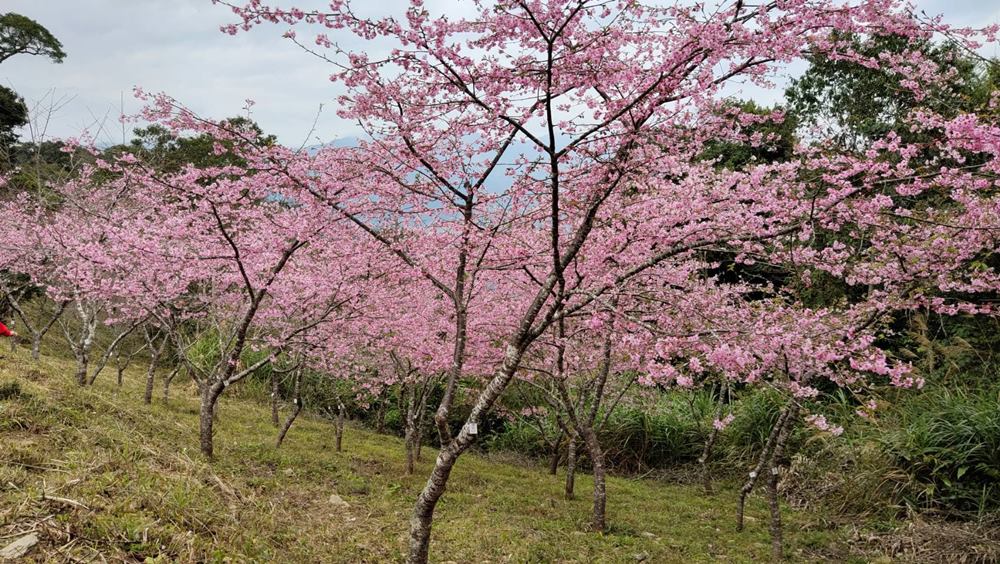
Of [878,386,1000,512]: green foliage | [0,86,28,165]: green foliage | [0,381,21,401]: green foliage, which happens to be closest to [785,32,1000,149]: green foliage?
[878,386,1000,512]: green foliage

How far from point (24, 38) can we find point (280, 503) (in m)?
27.7

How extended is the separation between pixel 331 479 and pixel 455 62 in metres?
5.56

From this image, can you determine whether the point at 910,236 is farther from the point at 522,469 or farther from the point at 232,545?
the point at 522,469

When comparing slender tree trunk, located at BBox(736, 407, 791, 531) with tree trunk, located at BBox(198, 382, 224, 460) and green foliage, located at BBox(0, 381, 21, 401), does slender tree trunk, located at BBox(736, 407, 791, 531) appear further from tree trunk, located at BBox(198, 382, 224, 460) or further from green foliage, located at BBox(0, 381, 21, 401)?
green foliage, located at BBox(0, 381, 21, 401)

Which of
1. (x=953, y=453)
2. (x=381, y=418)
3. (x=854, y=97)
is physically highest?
(x=854, y=97)

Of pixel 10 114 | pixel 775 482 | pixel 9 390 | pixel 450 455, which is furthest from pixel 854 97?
pixel 10 114

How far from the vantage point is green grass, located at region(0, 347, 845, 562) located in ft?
11.7

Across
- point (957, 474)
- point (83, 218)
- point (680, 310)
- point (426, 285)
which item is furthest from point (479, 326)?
point (83, 218)

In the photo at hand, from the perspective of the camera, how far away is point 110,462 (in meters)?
4.34

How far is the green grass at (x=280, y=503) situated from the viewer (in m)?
3.56

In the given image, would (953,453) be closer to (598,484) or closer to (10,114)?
(598,484)

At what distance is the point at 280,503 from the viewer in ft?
18.8

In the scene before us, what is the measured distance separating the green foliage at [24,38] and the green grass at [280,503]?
70.1 feet

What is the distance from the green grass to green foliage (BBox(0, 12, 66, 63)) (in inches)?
841
